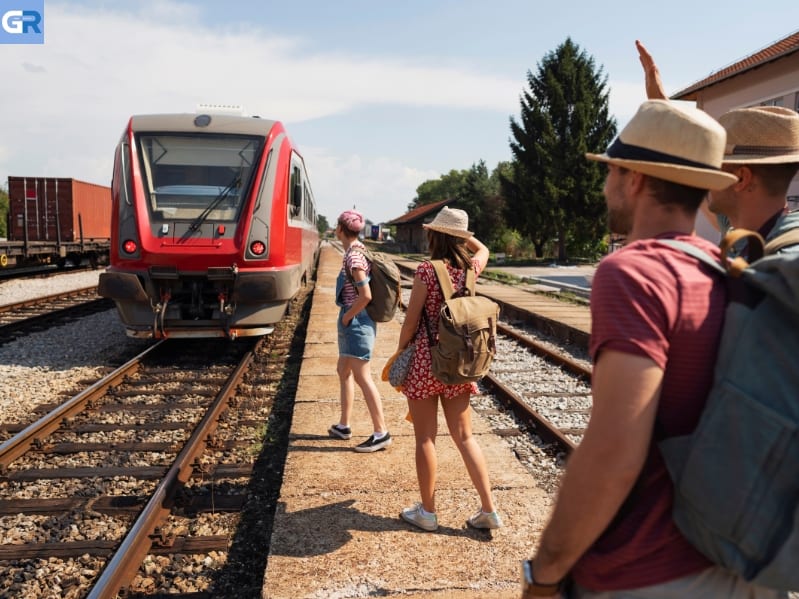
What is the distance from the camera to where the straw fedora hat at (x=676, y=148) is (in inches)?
57.7

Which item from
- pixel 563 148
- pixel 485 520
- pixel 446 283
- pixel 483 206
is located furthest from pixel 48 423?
pixel 483 206

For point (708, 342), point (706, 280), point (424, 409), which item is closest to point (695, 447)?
point (708, 342)

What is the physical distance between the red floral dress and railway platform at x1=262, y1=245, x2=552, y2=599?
78 cm

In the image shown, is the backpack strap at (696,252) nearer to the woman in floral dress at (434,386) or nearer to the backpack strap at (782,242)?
the backpack strap at (782,242)

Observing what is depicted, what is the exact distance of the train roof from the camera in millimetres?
8844

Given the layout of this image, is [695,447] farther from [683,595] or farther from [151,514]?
[151,514]

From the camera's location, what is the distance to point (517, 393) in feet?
24.3

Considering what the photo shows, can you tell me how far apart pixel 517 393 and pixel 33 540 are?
4929 mm

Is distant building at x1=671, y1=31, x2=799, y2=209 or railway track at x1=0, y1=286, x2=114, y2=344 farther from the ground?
distant building at x1=671, y1=31, x2=799, y2=209

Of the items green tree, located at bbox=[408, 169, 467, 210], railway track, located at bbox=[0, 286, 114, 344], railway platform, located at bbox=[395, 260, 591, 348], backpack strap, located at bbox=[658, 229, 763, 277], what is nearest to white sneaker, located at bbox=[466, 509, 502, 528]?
backpack strap, located at bbox=[658, 229, 763, 277]

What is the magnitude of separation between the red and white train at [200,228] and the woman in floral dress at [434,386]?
17.1 ft

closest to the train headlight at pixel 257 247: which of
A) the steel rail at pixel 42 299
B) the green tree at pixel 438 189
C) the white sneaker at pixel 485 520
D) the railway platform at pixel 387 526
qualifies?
the railway platform at pixel 387 526

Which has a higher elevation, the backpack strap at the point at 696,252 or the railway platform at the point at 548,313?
the backpack strap at the point at 696,252

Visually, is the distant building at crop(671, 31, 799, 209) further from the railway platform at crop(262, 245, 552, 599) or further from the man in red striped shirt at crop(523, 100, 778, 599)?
the man in red striped shirt at crop(523, 100, 778, 599)
